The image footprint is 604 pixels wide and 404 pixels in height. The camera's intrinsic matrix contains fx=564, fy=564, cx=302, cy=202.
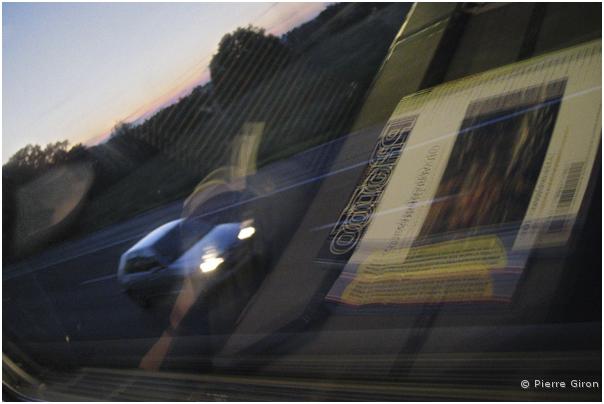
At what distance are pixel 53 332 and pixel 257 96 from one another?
1.45 meters

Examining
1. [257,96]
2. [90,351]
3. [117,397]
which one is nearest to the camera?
[117,397]

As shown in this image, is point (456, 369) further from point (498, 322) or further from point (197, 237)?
point (197, 237)

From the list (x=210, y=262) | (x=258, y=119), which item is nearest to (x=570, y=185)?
(x=210, y=262)

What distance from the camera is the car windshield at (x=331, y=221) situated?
1461mm

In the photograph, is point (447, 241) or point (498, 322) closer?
point (498, 322)

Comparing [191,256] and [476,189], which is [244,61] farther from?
[476,189]

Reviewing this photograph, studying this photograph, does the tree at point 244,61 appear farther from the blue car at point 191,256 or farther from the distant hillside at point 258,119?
the blue car at point 191,256

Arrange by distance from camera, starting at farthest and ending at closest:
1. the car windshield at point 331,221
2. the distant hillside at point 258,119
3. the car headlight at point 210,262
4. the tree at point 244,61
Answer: the tree at point 244,61 → the distant hillside at point 258,119 → the car headlight at point 210,262 → the car windshield at point 331,221

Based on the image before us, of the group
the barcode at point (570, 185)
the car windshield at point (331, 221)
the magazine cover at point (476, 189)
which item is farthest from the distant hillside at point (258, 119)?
the barcode at point (570, 185)

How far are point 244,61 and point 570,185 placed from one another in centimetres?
171

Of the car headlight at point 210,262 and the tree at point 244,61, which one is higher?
the tree at point 244,61

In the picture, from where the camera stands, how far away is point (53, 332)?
2.41 m

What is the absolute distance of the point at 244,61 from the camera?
8.99 feet

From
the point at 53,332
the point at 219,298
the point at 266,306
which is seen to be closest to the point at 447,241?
the point at 266,306
